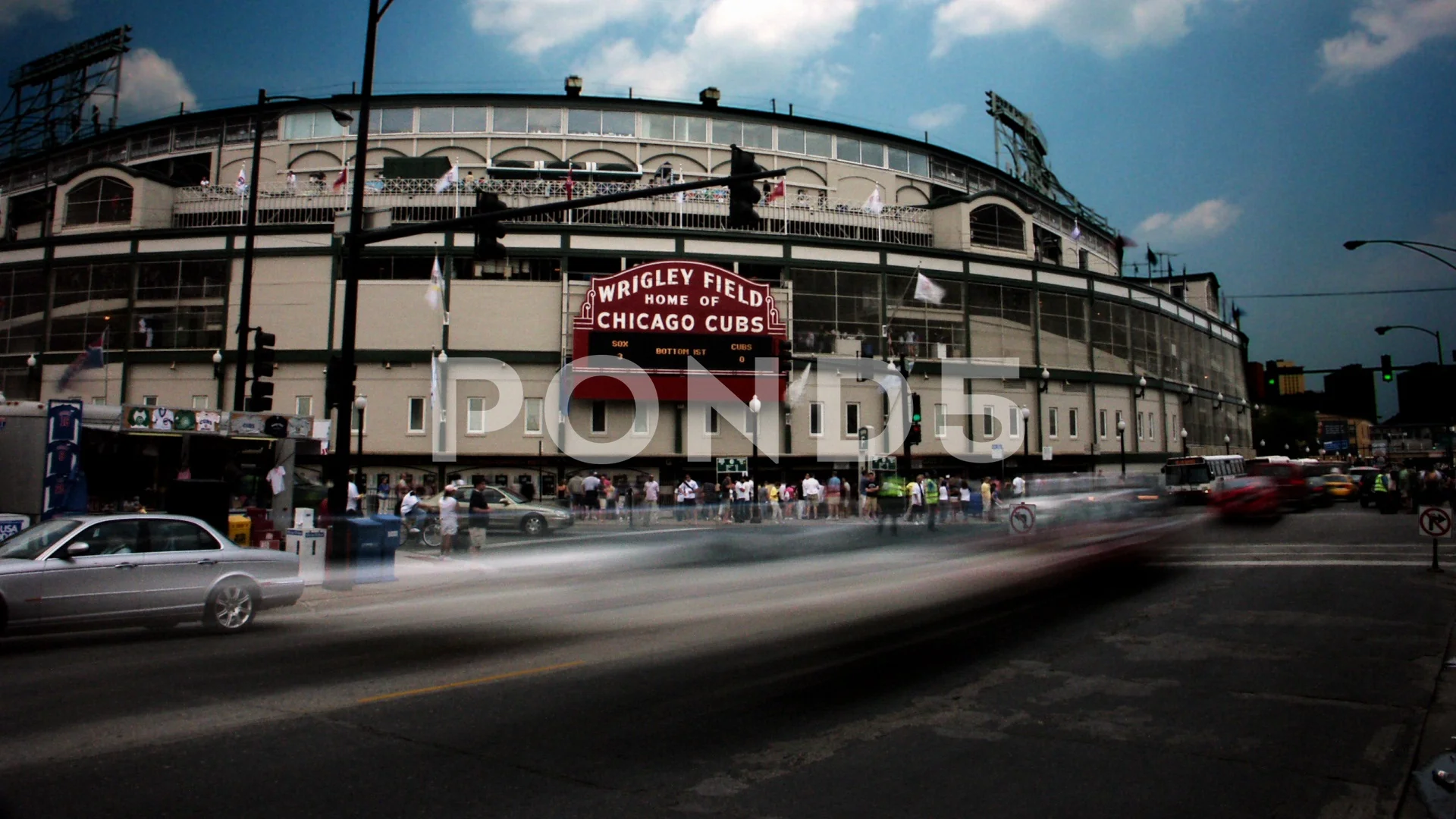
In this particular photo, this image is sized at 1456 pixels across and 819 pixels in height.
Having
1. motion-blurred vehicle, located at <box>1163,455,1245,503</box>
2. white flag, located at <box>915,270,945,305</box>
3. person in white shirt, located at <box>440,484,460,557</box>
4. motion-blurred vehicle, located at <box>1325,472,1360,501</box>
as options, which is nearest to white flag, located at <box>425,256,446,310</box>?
person in white shirt, located at <box>440,484,460,557</box>

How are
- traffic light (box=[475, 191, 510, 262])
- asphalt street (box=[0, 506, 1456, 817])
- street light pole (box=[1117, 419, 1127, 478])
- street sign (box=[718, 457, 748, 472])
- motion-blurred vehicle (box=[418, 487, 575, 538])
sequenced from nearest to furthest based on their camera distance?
asphalt street (box=[0, 506, 1456, 817]), traffic light (box=[475, 191, 510, 262]), motion-blurred vehicle (box=[418, 487, 575, 538]), street sign (box=[718, 457, 748, 472]), street light pole (box=[1117, 419, 1127, 478])

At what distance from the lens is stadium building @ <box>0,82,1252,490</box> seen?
1470 inches

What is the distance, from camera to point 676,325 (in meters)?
36.8

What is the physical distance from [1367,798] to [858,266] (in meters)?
37.0

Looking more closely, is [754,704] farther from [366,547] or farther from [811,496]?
[811,496]

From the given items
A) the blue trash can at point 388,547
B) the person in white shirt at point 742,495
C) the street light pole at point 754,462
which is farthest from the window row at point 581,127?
the blue trash can at point 388,547

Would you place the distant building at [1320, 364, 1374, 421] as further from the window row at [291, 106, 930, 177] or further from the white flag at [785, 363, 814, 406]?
the window row at [291, 106, 930, 177]

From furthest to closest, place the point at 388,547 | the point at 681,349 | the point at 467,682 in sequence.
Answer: the point at 681,349 < the point at 388,547 < the point at 467,682

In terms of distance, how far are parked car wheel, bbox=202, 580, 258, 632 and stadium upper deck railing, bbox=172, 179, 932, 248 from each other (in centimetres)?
2978

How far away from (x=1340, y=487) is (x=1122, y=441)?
9.88 m

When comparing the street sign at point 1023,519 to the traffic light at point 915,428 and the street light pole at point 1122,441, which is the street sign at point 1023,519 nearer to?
the traffic light at point 915,428

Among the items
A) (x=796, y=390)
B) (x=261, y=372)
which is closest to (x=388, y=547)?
(x=261, y=372)

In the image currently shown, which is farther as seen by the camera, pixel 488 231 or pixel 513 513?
pixel 513 513

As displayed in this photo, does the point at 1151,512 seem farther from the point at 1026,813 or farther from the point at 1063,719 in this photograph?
the point at 1026,813
